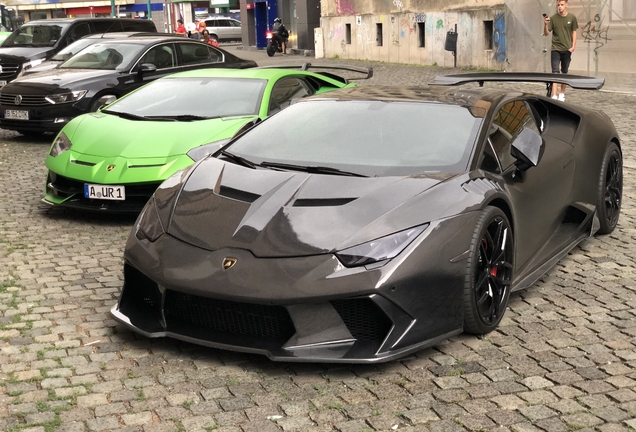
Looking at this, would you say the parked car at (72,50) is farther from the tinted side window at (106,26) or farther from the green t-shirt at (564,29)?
the green t-shirt at (564,29)

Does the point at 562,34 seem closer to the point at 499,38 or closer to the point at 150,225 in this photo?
the point at 499,38

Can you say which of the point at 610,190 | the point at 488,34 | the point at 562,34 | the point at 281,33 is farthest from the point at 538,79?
the point at 281,33

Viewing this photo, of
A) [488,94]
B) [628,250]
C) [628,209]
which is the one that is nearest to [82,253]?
[488,94]

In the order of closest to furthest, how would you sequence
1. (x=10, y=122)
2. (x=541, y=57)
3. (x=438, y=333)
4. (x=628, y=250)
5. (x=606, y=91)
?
(x=438, y=333) < (x=628, y=250) < (x=10, y=122) < (x=606, y=91) < (x=541, y=57)

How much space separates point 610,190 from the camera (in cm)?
717

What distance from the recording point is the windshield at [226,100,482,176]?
5.28 metres

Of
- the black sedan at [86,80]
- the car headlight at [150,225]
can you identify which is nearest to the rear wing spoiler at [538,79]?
the car headlight at [150,225]

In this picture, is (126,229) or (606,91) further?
(606,91)

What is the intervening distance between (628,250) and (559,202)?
96 cm

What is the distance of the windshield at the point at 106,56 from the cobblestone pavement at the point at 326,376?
8080 mm

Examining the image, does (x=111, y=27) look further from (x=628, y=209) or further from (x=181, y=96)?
(x=628, y=209)

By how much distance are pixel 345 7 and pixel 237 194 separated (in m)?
30.3

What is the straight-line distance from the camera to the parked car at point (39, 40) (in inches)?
731

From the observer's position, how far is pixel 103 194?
25.8ft
